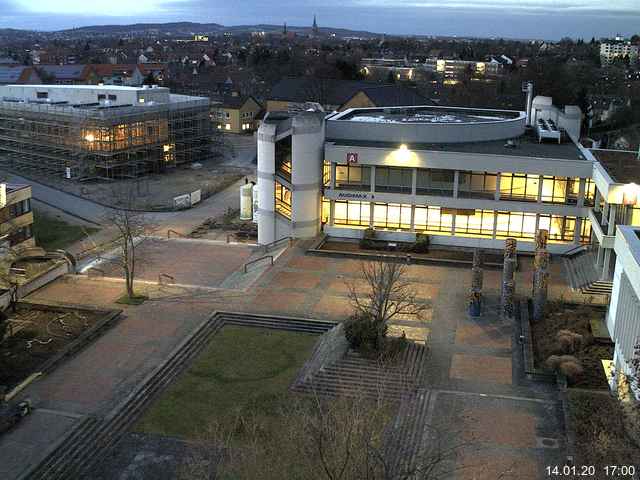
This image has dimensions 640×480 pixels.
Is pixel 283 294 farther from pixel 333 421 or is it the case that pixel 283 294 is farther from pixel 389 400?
pixel 333 421

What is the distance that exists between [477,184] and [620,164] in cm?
793

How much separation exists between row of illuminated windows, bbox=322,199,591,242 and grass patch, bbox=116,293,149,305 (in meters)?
14.4

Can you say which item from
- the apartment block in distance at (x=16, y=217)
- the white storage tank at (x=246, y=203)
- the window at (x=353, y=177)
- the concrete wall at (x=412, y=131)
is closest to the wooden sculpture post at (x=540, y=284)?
the window at (x=353, y=177)

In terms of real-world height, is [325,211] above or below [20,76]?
below

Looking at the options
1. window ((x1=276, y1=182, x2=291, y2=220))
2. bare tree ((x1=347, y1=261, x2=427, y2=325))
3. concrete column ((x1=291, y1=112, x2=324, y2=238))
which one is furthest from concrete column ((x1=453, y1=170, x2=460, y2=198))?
window ((x1=276, y1=182, x2=291, y2=220))

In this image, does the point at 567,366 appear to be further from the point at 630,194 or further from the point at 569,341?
the point at 630,194

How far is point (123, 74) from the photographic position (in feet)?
496

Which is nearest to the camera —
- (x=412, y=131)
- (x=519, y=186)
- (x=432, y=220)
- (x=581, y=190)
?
(x=581, y=190)

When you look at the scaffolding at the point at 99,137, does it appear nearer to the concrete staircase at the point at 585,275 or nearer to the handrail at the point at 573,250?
the handrail at the point at 573,250

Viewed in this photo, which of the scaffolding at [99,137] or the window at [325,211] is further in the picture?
the scaffolding at [99,137]

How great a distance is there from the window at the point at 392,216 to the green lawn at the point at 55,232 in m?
20.0

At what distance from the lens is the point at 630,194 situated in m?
35.3

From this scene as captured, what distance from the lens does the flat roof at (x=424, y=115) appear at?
166 feet

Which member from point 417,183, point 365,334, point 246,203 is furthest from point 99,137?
point 365,334
